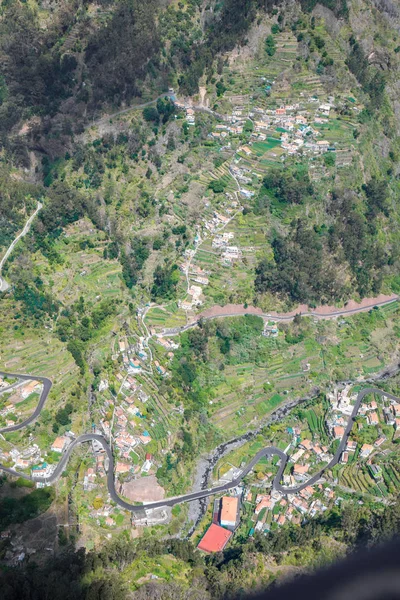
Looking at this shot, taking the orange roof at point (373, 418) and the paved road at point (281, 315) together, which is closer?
the orange roof at point (373, 418)

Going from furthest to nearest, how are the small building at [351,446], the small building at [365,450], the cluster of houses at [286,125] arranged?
the cluster of houses at [286,125], the small building at [351,446], the small building at [365,450]

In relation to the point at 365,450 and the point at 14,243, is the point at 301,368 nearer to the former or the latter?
the point at 365,450

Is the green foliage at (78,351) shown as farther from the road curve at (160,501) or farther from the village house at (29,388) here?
the village house at (29,388)

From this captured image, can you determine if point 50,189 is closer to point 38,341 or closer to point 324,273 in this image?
point 38,341

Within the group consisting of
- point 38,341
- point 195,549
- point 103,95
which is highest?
point 103,95

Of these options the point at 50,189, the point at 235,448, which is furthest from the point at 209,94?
the point at 235,448

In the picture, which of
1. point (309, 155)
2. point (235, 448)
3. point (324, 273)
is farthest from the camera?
point (309, 155)

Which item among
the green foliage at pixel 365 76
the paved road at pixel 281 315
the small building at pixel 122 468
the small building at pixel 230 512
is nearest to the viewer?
the small building at pixel 230 512

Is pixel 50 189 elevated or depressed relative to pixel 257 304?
elevated

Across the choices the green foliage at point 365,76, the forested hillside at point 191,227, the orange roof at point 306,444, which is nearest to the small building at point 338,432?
the orange roof at point 306,444
